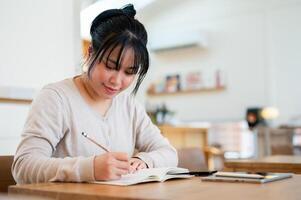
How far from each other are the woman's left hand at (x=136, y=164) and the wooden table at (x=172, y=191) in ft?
0.68

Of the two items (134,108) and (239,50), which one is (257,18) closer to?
(239,50)

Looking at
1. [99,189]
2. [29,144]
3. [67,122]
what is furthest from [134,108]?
[99,189]

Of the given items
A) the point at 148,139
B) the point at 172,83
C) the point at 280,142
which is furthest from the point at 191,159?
the point at 172,83

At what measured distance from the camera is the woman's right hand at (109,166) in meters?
1.18

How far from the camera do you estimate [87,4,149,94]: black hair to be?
146 centimetres

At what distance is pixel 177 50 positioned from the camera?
25.5ft

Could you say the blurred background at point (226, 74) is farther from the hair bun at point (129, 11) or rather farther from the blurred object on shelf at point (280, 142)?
the hair bun at point (129, 11)

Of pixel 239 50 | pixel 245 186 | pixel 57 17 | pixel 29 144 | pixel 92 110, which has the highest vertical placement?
pixel 239 50

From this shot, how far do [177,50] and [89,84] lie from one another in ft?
20.6

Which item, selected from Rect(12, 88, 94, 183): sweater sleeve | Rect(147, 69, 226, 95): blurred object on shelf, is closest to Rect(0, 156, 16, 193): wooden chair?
Rect(12, 88, 94, 183): sweater sleeve

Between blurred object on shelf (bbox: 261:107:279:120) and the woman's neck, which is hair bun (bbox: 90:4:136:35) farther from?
blurred object on shelf (bbox: 261:107:279:120)

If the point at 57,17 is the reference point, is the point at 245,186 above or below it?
below

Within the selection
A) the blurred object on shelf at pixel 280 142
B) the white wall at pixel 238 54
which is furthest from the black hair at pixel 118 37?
the white wall at pixel 238 54

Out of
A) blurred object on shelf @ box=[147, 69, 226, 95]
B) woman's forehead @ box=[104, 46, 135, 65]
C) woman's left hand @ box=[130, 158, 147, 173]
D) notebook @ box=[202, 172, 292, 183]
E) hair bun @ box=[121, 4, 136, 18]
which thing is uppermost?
blurred object on shelf @ box=[147, 69, 226, 95]
